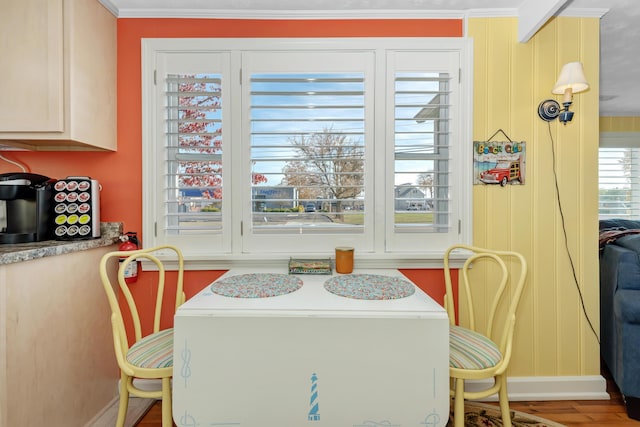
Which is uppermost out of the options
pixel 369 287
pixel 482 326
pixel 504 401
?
pixel 369 287

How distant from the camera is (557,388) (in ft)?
6.30

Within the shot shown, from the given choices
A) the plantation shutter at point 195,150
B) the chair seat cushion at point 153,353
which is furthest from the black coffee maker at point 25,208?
the chair seat cushion at point 153,353

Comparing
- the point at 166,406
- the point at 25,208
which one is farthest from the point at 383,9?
the point at 166,406

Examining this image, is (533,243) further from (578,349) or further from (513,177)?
(578,349)

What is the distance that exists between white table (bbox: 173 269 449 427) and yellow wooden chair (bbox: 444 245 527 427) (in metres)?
0.26

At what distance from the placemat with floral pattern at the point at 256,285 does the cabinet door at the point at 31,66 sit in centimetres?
112

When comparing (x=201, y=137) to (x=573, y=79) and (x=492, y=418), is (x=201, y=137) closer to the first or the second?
(x=573, y=79)

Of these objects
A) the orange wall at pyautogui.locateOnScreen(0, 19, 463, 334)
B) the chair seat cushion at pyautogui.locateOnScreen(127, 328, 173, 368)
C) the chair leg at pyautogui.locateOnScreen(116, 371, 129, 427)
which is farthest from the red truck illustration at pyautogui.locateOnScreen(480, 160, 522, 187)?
the chair leg at pyautogui.locateOnScreen(116, 371, 129, 427)

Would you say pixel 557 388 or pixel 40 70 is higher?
pixel 40 70

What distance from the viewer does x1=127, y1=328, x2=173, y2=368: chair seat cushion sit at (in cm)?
134

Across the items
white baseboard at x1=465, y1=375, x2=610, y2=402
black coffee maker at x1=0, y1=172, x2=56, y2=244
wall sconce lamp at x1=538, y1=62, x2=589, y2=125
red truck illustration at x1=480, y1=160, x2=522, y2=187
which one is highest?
wall sconce lamp at x1=538, y1=62, x2=589, y2=125

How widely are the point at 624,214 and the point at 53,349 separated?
19.1ft

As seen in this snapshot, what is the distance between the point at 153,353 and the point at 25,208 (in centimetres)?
100

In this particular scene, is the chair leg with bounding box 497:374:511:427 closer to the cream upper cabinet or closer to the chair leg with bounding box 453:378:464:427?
the chair leg with bounding box 453:378:464:427
